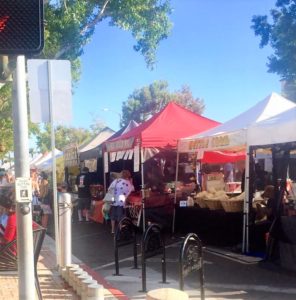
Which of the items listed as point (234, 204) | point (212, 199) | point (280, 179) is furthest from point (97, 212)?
point (280, 179)

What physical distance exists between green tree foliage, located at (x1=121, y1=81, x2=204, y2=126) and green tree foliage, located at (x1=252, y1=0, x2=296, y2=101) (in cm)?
2640

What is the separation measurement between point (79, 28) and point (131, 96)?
140ft

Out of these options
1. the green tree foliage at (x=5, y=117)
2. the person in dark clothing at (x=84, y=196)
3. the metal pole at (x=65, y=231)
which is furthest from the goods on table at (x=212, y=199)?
the person in dark clothing at (x=84, y=196)

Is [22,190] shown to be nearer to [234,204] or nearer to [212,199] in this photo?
[234,204]

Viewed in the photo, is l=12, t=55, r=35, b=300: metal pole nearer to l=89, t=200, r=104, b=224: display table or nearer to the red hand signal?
the red hand signal

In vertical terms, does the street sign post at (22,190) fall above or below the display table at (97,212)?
above

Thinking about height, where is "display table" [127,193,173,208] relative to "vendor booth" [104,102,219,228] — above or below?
below

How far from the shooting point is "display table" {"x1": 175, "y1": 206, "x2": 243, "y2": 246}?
364 inches

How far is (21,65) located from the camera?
3.67 meters

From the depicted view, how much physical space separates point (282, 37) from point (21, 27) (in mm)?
26780

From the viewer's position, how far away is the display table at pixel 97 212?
14.0 meters

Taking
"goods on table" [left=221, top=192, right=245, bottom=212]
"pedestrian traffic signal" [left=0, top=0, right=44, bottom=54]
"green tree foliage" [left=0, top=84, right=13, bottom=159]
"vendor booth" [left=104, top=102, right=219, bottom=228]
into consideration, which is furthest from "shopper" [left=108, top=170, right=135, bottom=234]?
"pedestrian traffic signal" [left=0, top=0, right=44, bottom=54]

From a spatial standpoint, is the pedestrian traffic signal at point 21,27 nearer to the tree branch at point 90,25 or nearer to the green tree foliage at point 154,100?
the tree branch at point 90,25

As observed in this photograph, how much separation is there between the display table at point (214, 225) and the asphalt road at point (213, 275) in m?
0.40
